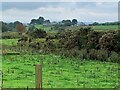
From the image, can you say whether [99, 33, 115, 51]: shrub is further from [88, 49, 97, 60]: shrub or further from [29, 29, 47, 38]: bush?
[29, 29, 47, 38]: bush

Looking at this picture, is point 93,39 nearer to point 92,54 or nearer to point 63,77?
point 92,54

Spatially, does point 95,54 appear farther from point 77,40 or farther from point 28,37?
point 28,37

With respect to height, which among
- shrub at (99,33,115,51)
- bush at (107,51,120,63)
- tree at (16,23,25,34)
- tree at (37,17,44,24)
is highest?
tree at (37,17,44,24)

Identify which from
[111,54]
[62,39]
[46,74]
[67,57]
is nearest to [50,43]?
[62,39]

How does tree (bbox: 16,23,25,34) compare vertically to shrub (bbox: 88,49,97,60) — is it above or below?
above

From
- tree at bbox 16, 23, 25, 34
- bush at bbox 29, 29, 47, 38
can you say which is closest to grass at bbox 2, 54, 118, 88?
bush at bbox 29, 29, 47, 38

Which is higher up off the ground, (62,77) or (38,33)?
(38,33)

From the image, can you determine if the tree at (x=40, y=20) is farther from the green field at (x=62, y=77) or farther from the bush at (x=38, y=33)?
the green field at (x=62, y=77)

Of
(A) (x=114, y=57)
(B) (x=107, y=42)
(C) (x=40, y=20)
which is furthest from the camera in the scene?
(C) (x=40, y=20)

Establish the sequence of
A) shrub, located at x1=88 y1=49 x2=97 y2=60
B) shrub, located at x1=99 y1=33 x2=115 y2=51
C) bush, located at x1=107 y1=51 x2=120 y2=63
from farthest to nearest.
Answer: shrub, located at x1=99 y1=33 x2=115 y2=51, shrub, located at x1=88 y1=49 x2=97 y2=60, bush, located at x1=107 y1=51 x2=120 y2=63

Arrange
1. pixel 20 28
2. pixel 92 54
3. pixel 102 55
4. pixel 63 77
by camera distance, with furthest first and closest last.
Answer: pixel 20 28 → pixel 92 54 → pixel 102 55 → pixel 63 77

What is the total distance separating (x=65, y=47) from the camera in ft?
98.7

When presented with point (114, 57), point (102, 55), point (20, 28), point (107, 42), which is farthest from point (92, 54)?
point (20, 28)

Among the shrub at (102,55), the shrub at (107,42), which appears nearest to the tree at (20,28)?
the shrub at (107,42)
